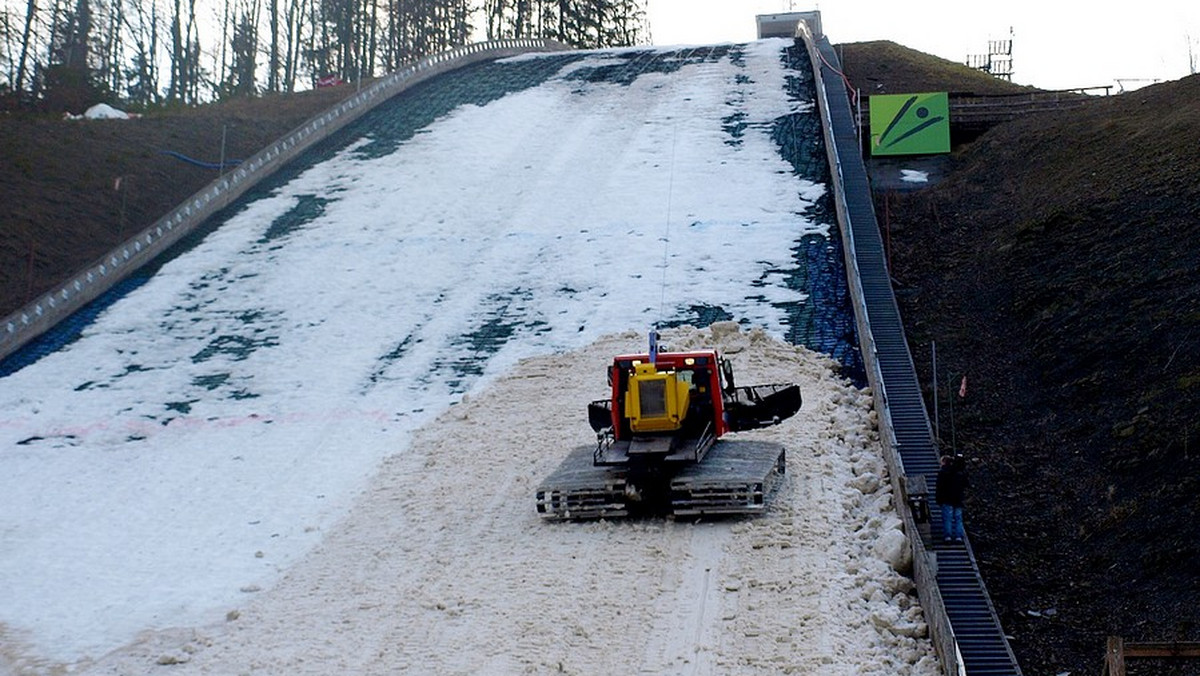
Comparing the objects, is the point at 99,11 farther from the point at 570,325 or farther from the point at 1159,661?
the point at 1159,661

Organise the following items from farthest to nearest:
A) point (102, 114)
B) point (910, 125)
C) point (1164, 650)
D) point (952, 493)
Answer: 1. point (102, 114)
2. point (910, 125)
3. point (952, 493)
4. point (1164, 650)

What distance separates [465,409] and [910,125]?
17.4 meters

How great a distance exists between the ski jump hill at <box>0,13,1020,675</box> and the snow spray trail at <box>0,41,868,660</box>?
0.28 feet

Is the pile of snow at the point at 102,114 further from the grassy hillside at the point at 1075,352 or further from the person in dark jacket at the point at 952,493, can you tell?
the person in dark jacket at the point at 952,493

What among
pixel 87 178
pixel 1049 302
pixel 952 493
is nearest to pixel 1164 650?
pixel 952 493

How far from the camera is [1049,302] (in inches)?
909

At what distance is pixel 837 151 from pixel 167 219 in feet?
51.0

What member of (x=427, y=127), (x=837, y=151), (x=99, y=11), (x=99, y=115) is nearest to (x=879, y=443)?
(x=837, y=151)

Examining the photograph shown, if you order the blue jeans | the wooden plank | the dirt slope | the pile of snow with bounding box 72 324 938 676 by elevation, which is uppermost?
the dirt slope

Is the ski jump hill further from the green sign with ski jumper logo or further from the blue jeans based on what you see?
the green sign with ski jumper logo

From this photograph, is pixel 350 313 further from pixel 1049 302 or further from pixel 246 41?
pixel 246 41

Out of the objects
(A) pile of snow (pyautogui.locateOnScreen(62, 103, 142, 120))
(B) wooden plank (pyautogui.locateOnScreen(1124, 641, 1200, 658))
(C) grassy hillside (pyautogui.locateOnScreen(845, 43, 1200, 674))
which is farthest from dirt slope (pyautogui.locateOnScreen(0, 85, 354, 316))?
(B) wooden plank (pyautogui.locateOnScreen(1124, 641, 1200, 658))

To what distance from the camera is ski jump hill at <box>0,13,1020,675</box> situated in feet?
43.9

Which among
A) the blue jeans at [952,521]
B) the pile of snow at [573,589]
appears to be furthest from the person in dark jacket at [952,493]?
the pile of snow at [573,589]
